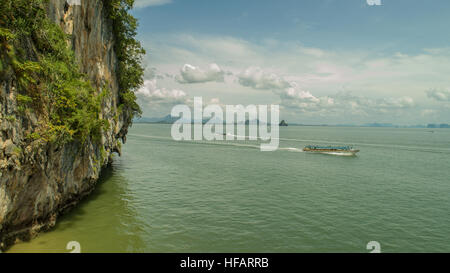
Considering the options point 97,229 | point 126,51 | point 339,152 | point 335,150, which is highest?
point 126,51

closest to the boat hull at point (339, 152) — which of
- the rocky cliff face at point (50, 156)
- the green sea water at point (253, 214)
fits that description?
the green sea water at point (253, 214)

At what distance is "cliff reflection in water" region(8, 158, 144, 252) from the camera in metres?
13.9

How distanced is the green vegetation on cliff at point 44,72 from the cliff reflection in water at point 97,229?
6.06 m

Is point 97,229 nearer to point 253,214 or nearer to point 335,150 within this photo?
point 253,214

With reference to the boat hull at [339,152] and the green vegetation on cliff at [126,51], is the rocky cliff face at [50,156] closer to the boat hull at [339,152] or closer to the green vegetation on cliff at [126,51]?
the green vegetation on cliff at [126,51]

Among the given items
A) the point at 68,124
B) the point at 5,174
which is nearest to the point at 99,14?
the point at 68,124

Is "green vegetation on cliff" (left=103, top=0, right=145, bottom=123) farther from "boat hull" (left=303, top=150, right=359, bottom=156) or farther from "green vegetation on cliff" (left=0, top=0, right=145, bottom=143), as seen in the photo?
"boat hull" (left=303, top=150, right=359, bottom=156)

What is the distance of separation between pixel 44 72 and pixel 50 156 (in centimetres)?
463

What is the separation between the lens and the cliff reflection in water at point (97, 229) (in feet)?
45.7

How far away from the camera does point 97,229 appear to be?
53.8 ft

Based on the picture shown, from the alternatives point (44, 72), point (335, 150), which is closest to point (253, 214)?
point (44, 72)

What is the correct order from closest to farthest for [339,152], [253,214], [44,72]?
1. [44,72]
2. [253,214]
3. [339,152]
